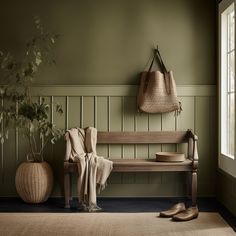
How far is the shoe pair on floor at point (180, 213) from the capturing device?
4.59 m

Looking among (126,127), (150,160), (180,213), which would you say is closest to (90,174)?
(150,160)

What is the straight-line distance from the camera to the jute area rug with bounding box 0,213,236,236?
13.7 feet

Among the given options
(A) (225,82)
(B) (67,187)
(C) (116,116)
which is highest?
(A) (225,82)

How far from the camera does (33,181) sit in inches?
211

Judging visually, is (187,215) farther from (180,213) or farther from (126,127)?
(126,127)

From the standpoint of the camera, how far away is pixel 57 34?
584 centimetres

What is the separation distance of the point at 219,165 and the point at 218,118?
537 mm

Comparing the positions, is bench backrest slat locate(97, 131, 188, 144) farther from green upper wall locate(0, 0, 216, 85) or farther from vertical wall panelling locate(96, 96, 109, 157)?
green upper wall locate(0, 0, 216, 85)

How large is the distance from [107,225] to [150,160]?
1377mm

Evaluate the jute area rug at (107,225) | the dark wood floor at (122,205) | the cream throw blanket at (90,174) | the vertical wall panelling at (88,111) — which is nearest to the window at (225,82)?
the dark wood floor at (122,205)

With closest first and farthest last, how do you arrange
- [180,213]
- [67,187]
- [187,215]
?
[187,215]
[180,213]
[67,187]

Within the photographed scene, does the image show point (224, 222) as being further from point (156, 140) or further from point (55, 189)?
point (55, 189)

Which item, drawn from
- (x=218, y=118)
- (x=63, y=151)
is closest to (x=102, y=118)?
(x=63, y=151)

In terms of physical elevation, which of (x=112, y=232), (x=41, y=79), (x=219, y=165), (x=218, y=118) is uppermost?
(x=41, y=79)
